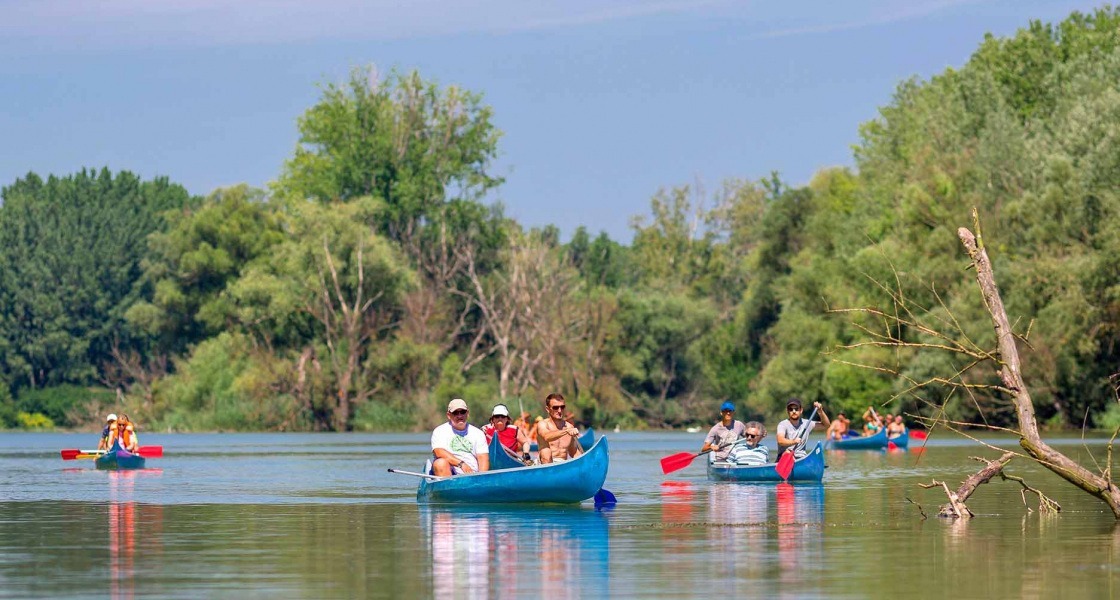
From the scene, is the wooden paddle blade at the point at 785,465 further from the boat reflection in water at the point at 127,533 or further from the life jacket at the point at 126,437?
the life jacket at the point at 126,437

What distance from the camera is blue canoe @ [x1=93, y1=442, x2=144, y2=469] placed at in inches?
1779

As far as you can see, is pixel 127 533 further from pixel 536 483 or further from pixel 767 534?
pixel 767 534

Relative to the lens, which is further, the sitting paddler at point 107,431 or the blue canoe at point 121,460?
the sitting paddler at point 107,431

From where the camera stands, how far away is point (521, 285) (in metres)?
99.2

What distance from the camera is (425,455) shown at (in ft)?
191

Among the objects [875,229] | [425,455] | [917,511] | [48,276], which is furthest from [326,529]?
[48,276]

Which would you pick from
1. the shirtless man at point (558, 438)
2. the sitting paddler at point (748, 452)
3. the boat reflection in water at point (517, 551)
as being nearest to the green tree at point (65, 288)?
the sitting paddler at point (748, 452)

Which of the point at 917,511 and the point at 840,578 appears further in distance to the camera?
the point at 917,511

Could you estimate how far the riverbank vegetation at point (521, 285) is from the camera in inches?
2847

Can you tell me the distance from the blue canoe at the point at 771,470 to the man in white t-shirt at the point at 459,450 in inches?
366

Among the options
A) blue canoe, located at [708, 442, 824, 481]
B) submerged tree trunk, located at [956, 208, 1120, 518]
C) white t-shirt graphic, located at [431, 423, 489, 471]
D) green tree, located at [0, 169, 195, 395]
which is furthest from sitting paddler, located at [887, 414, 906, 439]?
green tree, located at [0, 169, 195, 395]

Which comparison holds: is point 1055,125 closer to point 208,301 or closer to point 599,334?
point 599,334

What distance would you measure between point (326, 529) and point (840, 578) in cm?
869

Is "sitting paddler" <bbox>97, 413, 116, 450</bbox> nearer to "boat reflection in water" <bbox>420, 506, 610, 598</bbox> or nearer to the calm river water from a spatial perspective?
the calm river water
